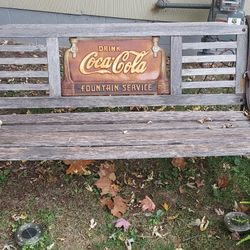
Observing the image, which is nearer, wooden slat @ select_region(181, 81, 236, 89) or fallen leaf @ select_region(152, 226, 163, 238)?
fallen leaf @ select_region(152, 226, 163, 238)

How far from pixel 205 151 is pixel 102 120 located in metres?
0.87

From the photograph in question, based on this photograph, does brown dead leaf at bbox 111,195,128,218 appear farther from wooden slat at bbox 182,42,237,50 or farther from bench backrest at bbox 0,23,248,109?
wooden slat at bbox 182,42,237,50

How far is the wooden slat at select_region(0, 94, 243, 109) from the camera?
3963mm

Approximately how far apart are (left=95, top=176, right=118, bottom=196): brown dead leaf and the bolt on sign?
0.68 metres

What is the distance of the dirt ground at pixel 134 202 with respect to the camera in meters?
3.54

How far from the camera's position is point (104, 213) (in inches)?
148

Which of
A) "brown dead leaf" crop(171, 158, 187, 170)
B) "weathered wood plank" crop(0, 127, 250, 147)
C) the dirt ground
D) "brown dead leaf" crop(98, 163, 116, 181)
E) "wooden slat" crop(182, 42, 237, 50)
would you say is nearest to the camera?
"weathered wood plank" crop(0, 127, 250, 147)

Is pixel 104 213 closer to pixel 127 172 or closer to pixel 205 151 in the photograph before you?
pixel 127 172

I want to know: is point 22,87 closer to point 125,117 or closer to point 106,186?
point 125,117

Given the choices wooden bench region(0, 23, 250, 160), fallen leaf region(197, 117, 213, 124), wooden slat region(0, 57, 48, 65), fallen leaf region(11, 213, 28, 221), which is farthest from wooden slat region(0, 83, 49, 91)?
fallen leaf region(197, 117, 213, 124)

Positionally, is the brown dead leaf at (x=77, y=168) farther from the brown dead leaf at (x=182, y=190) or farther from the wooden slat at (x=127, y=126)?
the brown dead leaf at (x=182, y=190)

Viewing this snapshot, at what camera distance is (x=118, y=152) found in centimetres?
334

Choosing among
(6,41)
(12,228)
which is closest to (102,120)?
(12,228)

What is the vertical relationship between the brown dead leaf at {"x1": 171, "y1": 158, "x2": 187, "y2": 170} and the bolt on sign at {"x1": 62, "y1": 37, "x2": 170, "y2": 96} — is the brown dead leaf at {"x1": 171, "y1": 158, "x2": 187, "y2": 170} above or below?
below
